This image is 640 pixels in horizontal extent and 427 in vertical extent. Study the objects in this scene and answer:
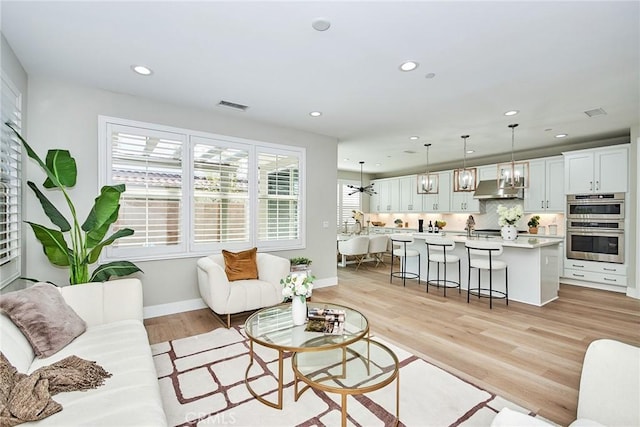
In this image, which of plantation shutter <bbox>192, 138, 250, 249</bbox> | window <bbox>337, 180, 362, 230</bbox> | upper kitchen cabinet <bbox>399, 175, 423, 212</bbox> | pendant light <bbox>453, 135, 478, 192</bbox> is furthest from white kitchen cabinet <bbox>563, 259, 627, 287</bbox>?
plantation shutter <bbox>192, 138, 250, 249</bbox>

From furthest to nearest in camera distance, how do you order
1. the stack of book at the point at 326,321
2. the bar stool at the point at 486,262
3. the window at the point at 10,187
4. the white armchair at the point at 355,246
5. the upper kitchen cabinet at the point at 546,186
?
the white armchair at the point at 355,246, the upper kitchen cabinet at the point at 546,186, the bar stool at the point at 486,262, the window at the point at 10,187, the stack of book at the point at 326,321

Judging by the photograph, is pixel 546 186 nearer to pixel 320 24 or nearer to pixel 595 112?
pixel 595 112

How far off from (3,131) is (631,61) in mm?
5612

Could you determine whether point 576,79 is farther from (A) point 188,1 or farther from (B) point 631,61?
(A) point 188,1

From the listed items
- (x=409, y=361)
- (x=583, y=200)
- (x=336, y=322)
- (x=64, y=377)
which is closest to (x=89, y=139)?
(x=64, y=377)

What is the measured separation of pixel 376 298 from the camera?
4730 mm

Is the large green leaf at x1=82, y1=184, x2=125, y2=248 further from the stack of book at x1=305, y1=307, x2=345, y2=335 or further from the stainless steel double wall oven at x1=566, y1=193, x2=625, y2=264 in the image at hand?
the stainless steel double wall oven at x1=566, y1=193, x2=625, y2=264

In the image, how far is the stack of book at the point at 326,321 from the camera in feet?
7.45

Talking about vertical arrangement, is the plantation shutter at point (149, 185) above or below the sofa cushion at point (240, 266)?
above

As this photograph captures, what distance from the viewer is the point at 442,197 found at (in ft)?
27.6

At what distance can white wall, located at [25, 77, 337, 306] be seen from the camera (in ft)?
10.4

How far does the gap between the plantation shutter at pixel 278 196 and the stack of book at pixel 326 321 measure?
2381 millimetres

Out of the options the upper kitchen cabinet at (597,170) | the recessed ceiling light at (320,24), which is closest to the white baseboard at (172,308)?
the recessed ceiling light at (320,24)

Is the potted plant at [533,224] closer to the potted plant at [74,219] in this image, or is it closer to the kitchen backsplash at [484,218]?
the kitchen backsplash at [484,218]
